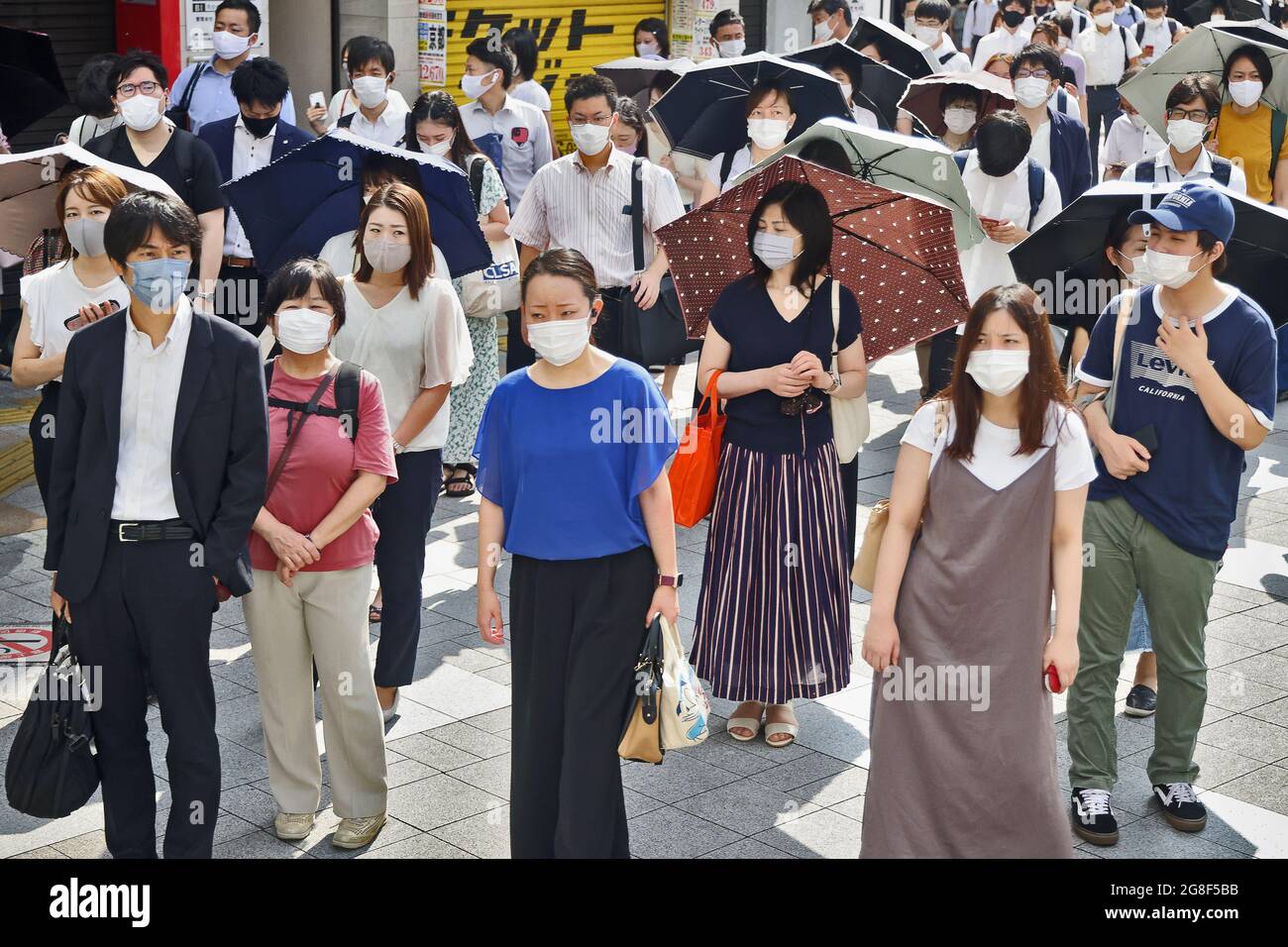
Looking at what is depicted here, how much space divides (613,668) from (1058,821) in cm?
126

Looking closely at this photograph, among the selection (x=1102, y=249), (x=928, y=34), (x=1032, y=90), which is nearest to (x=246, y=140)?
(x=1032, y=90)

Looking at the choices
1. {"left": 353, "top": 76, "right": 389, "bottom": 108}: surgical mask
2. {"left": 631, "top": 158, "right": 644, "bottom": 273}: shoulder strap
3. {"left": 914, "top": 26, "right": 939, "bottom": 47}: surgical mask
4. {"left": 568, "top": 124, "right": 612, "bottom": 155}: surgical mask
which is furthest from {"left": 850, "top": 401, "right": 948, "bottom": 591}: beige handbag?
{"left": 914, "top": 26, "right": 939, "bottom": 47}: surgical mask

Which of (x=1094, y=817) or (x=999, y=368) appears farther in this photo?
(x=1094, y=817)

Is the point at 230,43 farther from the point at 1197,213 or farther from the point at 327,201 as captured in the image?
the point at 1197,213

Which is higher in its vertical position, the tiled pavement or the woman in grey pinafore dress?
the woman in grey pinafore dress

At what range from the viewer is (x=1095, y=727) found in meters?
5.73

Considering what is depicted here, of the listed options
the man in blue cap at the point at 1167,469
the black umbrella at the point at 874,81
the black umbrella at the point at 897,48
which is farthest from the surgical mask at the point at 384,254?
the black umbrella at the point at 897,48

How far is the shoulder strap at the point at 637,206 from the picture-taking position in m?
8.57

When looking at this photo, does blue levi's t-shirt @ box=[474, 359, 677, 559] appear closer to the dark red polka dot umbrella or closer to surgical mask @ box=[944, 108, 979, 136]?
the dark red polka dot umbrella

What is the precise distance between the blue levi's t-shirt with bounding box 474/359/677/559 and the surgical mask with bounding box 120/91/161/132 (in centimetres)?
352

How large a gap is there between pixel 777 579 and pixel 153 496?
7.60ft

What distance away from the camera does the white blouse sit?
6117 mm

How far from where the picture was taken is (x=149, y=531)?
15.7 feet

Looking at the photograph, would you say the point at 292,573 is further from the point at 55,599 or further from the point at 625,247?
the point at 625,247
